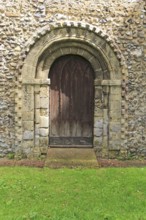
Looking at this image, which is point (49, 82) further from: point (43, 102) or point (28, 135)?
point (28, 135)

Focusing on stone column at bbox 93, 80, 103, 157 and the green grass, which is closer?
the green grass

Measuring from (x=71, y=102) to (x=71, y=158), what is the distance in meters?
1.49

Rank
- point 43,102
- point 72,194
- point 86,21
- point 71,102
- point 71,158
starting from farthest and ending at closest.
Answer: point 71,102 → point 43,102 → point 86,21 → point 71,158 → point 72,194

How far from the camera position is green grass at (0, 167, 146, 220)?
5016 mm

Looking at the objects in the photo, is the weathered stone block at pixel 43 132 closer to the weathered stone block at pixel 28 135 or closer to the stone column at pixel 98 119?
the weathered stone block at pixel 28 135

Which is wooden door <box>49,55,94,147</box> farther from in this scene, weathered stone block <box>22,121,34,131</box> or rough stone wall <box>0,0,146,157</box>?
rough stone wall <box>0,0,146,157</box>

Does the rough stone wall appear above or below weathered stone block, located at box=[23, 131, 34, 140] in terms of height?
above

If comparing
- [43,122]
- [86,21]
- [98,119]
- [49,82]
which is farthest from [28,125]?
[86,21]

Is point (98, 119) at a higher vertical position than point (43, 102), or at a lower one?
lower

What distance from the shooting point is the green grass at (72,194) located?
197 inches

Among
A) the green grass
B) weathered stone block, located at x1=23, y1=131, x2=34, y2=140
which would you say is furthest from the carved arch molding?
the green grass

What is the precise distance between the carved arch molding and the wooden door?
245 millimetres

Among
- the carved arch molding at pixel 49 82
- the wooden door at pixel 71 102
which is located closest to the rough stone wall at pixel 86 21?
the carved arch molding at pixel 49 82

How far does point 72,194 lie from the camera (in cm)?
579
